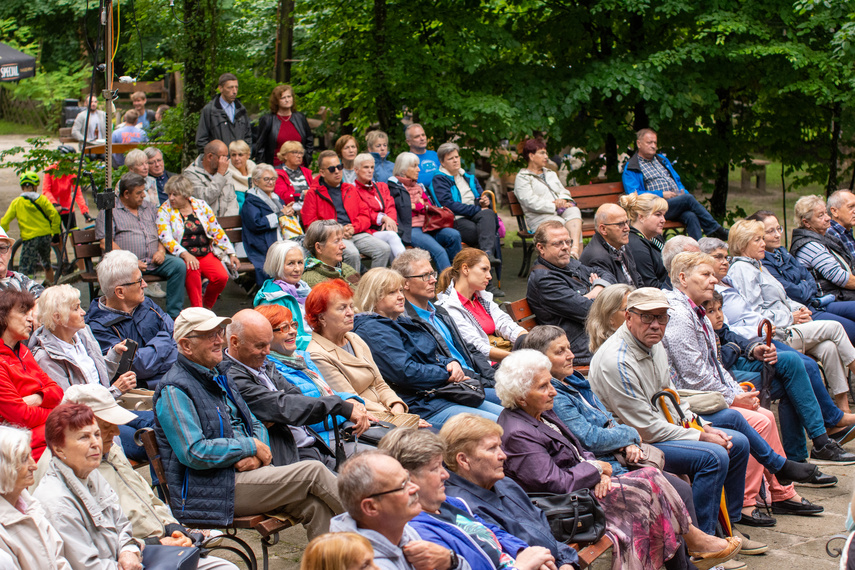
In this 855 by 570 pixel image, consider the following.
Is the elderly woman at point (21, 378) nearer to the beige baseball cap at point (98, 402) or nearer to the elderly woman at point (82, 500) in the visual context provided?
the beige baseball cap at point (98, 402)

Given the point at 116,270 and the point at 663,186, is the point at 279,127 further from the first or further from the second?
the point at 116,270

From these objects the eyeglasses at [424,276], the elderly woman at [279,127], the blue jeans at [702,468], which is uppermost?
the elderly woman at [279,127]

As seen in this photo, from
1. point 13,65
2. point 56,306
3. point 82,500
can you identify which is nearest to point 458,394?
point 56,306

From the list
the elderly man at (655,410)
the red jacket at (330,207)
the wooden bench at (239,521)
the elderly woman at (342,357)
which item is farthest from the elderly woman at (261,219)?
the wooden bench at (239,521)

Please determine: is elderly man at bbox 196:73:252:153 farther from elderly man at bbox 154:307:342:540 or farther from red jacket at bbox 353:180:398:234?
elderly man at bbox 154:307:342:540

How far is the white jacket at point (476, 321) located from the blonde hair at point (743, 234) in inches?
77.6

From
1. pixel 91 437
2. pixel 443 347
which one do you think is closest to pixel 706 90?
pixel 443 347

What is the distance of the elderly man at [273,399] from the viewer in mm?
4336

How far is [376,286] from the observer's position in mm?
5434

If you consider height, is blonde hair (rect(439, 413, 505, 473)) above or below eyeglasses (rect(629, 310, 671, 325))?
below

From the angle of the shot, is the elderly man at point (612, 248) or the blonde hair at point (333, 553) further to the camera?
the elderly man at point (612, 248)

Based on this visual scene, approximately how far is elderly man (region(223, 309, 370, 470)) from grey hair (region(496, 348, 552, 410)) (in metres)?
0.71

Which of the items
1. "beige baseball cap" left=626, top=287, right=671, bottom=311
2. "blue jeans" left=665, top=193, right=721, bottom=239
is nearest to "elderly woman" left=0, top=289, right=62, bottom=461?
"beige baseball cap" left=626, top=287, right=671, bottom=311

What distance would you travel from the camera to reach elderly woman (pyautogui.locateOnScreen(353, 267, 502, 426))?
529 cm
